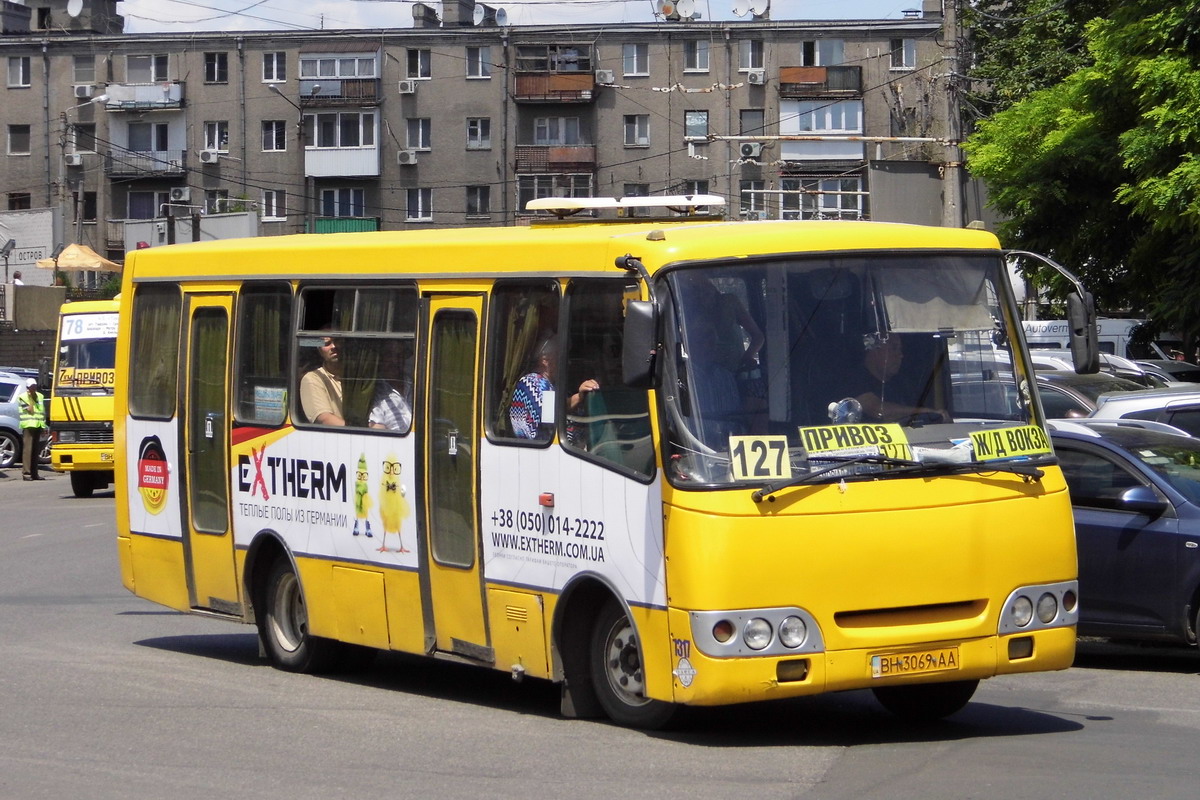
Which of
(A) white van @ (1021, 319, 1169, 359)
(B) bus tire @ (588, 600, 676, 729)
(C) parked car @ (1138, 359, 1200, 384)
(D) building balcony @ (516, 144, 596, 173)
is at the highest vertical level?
(D) building balcony @ (516, 144, 596, 173)

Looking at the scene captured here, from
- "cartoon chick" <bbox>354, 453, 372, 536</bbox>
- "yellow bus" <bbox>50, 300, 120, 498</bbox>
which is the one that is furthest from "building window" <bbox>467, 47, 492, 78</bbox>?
"cartoon chick" <bbox>354, 453, 372, 536</bbox>

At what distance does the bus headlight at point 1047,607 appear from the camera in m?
8.11

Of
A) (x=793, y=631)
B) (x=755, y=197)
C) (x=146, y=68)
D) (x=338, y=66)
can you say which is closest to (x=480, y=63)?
(x=338, y=66)

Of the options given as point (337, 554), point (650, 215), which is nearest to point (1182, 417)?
point (650, 215)

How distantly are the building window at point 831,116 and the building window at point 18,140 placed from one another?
31751 millimetres

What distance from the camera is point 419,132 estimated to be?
2776 inches

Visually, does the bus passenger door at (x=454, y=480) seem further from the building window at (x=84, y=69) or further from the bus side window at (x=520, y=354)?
the building window at (x=84, y=69)

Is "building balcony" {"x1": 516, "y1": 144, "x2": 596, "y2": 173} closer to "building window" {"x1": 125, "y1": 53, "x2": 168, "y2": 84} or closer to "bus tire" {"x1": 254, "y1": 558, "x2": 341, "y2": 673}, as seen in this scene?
"building window" {"x1": 125, "y1": 53, "x2": 168, "y2": 84}

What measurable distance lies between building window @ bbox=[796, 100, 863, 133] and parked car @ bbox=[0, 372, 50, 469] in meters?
38.9

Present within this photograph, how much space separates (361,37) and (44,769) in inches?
2567

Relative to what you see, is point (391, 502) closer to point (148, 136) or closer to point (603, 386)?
point (603, 386)

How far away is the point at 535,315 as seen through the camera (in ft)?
28.7

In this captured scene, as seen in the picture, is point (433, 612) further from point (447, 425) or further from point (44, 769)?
point (44, 769)

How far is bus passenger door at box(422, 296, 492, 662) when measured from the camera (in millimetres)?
9086
